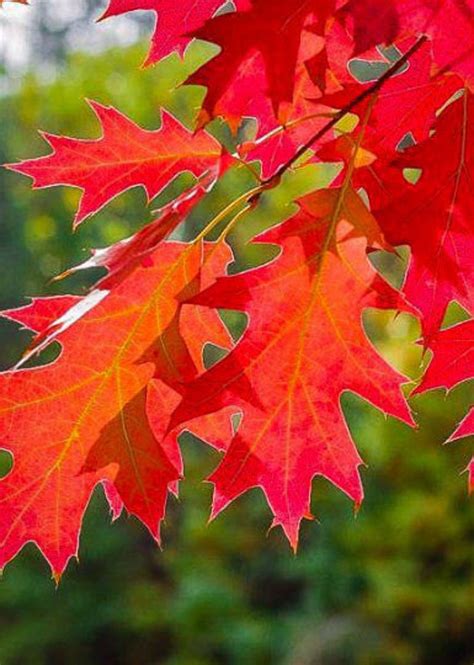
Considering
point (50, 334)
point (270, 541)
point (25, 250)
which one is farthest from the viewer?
point (25, 250)

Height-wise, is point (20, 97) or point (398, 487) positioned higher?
point (20, 97)

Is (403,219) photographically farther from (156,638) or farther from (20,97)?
(20,97)

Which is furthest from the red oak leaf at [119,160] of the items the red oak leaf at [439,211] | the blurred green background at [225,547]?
the blurred green background at [225,547]

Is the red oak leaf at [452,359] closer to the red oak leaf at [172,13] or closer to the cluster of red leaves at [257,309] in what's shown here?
the cluster of red leaves at [257,309]

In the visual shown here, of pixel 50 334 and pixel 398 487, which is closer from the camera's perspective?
pixel 50 334

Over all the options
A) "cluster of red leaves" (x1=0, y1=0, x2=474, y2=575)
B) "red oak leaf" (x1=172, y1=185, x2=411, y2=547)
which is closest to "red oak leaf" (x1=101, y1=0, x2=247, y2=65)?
"cluster of red leaves" (x1=0, y1=0, x2=474, y2=575)

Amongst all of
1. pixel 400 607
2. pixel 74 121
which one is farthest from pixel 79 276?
pixel 400 607

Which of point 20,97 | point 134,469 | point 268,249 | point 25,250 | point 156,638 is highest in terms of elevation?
point 134,469
